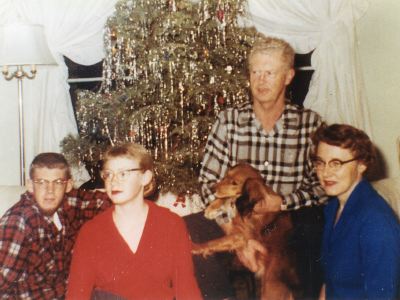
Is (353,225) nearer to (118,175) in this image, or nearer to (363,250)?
(363,250)

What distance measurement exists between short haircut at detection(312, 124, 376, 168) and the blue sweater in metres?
0.06

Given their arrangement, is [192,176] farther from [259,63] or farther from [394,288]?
[394,288]

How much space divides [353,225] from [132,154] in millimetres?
541

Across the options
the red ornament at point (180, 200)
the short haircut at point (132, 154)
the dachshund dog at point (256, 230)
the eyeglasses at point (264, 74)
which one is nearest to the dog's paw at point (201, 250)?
the dachshund dog at point (256, 230)

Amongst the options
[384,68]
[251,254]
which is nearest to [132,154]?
[251,254]

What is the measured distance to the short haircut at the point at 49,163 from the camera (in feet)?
4.02

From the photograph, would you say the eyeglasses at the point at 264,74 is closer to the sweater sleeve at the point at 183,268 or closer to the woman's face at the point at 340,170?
the woman's face at the point at 340,170

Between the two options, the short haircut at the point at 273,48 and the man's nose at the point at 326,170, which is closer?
the man's nose at the point at 326,170

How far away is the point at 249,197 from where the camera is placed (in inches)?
49.2

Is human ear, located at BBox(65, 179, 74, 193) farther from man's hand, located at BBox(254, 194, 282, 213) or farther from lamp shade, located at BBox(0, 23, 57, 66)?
man's hand, located at BBox(254, 194, 282, 213)

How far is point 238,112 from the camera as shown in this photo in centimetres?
129

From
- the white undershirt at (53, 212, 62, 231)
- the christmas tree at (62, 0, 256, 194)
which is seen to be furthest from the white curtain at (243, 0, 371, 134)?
the white undershirt at (53, 212, 62, 231)

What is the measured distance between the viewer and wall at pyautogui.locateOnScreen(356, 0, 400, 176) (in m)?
1.32

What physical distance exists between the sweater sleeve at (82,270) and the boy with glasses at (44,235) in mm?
30
